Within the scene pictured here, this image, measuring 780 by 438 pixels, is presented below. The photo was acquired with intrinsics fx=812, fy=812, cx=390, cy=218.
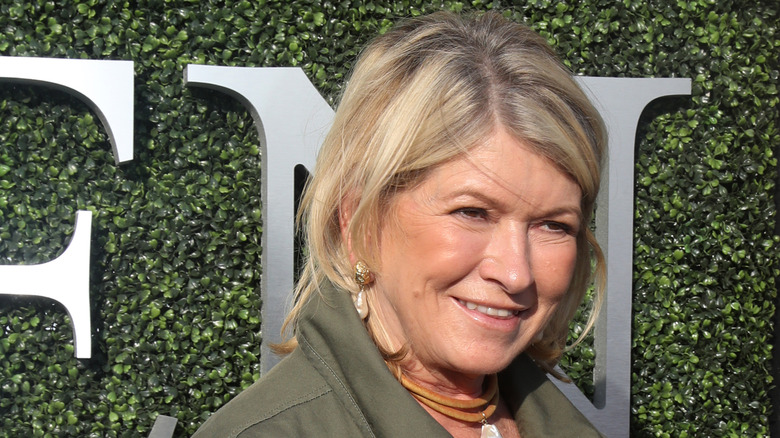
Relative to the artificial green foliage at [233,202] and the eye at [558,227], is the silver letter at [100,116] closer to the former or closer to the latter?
the artificial green foliage at [233,202]

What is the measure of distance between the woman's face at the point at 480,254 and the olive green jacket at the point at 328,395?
0.37 feet

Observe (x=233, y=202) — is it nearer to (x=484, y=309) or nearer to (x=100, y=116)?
(x=100, y=116)

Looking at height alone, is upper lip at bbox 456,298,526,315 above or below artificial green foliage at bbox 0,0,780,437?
above

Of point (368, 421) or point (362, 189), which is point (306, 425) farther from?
point (362, 189)

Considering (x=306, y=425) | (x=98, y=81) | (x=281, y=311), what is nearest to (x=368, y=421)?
(x=306, y=425)

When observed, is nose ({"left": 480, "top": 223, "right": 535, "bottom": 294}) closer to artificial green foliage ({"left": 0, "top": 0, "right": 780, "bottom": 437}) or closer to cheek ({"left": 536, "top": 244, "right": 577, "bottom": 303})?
cheek ({"left": 536, "top": 244, "right": 577, "bottom": 303})

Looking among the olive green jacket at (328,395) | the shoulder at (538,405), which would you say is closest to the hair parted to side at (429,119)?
the olive green jacket at (328,395)

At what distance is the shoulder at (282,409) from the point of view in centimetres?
122

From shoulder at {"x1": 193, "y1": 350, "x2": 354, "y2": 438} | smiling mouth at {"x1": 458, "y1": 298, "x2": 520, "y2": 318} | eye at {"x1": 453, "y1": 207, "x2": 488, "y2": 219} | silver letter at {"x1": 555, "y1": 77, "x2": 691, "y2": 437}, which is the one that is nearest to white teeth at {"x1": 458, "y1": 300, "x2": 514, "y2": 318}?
smiling mouth at {"x1": 458, "y1": 298, "x2": 520, "y2": 318}

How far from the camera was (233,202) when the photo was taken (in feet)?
11.3

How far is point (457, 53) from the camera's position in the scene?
1.42 m

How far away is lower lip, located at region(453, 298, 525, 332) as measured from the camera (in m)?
1.41

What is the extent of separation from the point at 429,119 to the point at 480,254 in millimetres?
243

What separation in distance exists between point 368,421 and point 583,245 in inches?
26.2
